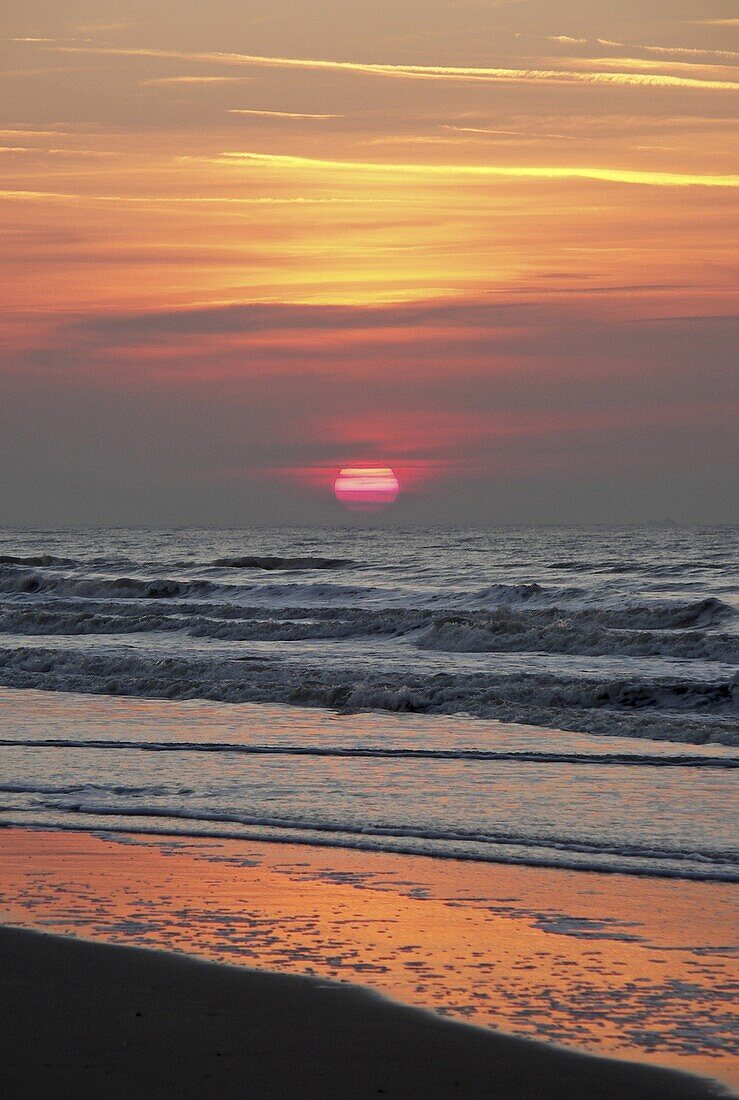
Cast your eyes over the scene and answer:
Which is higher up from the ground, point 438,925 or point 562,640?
point 438,925

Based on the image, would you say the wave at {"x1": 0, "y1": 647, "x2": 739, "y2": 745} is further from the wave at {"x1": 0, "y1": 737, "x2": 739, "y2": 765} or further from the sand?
the sand

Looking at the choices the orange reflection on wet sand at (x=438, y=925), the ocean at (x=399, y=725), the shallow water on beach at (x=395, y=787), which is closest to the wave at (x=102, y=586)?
the ocean at (x=399, y=725)

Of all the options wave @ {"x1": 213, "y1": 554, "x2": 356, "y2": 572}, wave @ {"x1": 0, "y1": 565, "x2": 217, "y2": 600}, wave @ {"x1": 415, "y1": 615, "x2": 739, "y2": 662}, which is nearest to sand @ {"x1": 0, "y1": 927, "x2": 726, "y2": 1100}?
wave @ {"x1": 415, "y1": 615, "x2": 739, "y2": 662}

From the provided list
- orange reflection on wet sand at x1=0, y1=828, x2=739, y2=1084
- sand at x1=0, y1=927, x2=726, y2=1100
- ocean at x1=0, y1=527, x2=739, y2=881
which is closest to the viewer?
sand at x1=0, y1=927, x2=726, y2=1100

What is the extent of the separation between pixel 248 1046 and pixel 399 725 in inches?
386

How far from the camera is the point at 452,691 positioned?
55.4 feet

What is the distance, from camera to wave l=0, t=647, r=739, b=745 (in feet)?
48.2

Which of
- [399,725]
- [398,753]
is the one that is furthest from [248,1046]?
[399,725]

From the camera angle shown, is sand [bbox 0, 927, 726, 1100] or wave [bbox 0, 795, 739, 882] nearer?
sand [bbox 0, 927, 726, 1100]

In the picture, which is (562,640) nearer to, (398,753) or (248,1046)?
(398,753)

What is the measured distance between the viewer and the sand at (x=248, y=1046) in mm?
4461

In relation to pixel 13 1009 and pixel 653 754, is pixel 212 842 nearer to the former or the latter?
pixel 13 1009

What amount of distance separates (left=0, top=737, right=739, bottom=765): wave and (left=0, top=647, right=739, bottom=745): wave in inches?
67.2

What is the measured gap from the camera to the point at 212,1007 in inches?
207
